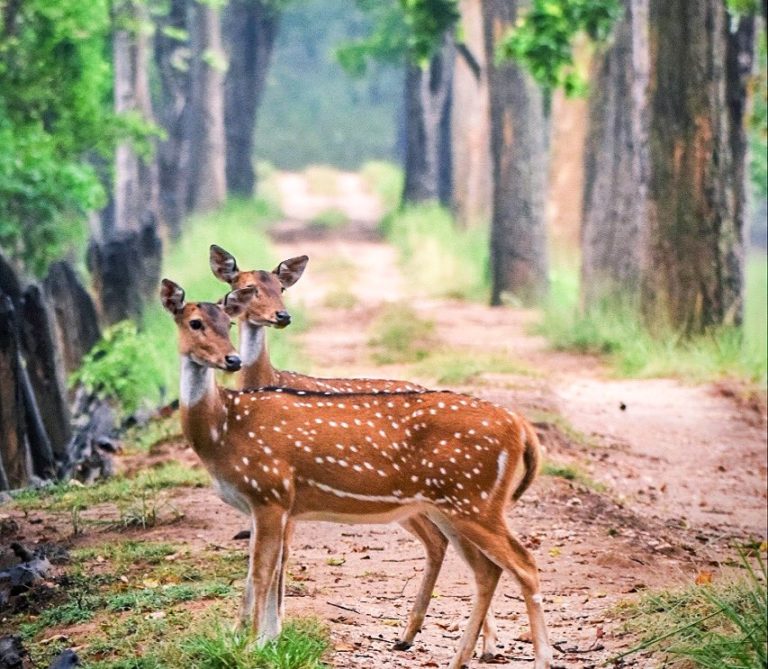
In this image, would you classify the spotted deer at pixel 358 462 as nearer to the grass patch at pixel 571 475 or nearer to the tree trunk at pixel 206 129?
the grass patch at pixel 571 475

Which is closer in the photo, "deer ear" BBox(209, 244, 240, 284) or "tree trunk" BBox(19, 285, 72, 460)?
"deer ear" BBox(209, 244, 240, 284)

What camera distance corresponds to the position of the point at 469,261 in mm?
31328

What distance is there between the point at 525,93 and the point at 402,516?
1905 cm

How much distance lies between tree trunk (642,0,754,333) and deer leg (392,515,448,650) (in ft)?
36.4

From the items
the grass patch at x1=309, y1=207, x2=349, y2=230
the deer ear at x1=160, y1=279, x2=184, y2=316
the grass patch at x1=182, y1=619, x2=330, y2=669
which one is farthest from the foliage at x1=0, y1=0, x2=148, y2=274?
the grass patch at x1=309, y1=207, x2=349, y2=230

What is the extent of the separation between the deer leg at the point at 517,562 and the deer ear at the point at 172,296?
5.67 ft

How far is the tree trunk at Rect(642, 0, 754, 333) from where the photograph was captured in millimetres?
18609

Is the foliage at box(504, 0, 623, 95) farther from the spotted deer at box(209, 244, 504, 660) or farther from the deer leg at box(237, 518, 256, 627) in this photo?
the deer leg at box(237, 518, 256, 627)

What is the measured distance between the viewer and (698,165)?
1867cm

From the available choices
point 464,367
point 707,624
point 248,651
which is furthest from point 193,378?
point 464,367

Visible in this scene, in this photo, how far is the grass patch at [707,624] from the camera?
21.1 feet

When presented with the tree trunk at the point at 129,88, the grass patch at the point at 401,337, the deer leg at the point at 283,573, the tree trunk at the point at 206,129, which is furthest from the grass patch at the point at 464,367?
the tree trunk at the point at 206,129

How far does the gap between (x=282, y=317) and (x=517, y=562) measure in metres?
2.74

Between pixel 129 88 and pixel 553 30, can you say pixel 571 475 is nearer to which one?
pixel 553 30
